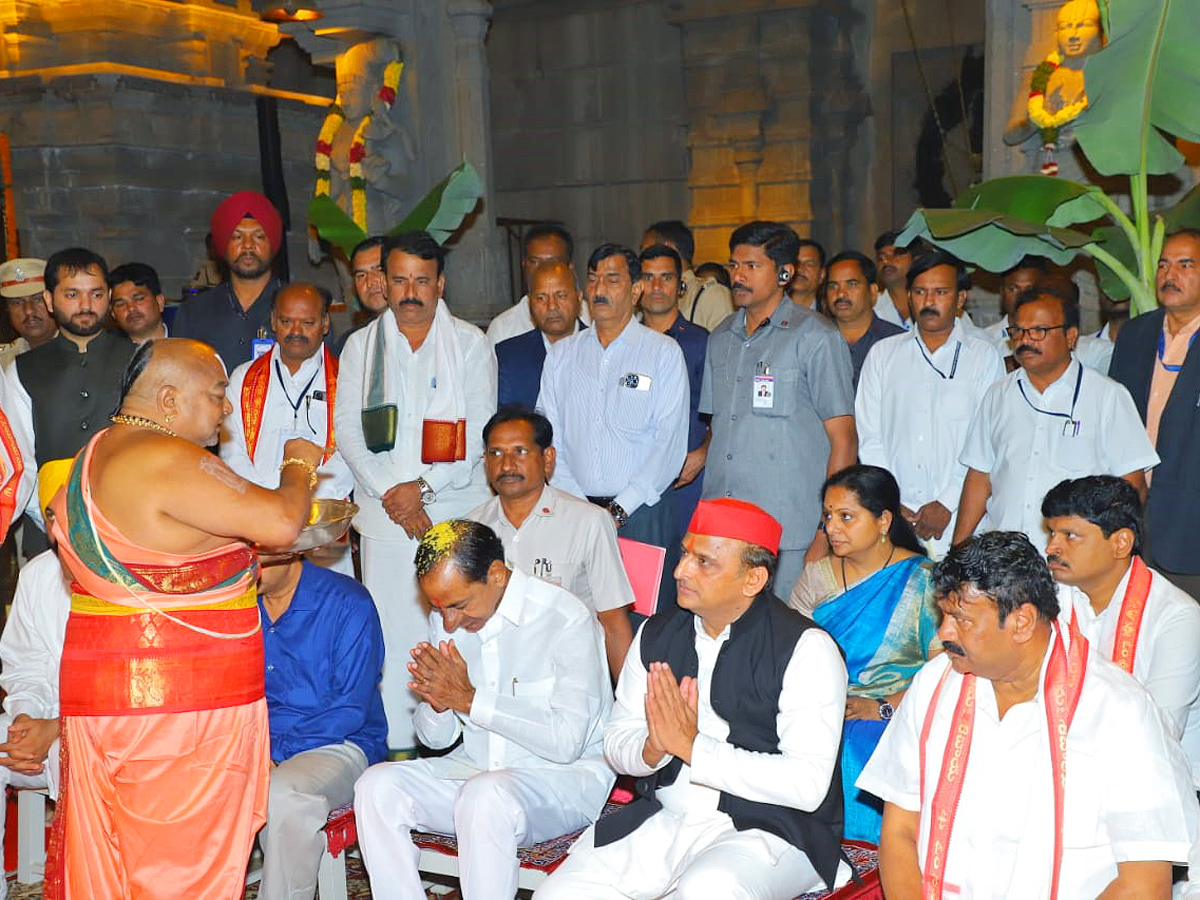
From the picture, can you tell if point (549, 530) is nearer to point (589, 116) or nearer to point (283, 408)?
point (283, 408)

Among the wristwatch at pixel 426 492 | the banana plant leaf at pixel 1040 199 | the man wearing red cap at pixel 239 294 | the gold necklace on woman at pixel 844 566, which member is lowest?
the gold necklace on woman at pixel 844 566

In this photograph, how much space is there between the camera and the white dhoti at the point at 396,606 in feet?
16.7

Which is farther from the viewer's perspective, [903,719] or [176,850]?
[176,850]

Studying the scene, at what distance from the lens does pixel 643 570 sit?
4.61 m

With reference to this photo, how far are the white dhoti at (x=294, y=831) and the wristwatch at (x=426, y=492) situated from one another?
145cm

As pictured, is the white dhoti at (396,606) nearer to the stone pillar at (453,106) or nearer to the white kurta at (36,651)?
the white kurta at (36,651)

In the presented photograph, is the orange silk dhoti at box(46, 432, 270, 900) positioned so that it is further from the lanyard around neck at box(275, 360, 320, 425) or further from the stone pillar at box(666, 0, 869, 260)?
the stone pillar at box(666, 0, 869, 260)

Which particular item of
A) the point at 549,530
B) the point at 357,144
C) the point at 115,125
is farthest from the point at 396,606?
the point at 115,125

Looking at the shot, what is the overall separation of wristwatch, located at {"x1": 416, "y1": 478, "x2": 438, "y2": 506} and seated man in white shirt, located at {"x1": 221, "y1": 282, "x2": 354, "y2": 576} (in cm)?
42

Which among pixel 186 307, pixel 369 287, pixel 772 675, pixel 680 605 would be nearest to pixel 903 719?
pixel 772 675

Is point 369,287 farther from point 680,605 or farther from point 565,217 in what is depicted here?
point 565,217

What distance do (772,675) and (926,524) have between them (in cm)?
208

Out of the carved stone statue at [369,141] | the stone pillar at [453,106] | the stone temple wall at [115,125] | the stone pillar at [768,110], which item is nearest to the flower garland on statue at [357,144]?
the carved stone statue at [369,141]

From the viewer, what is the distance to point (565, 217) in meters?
12.3
